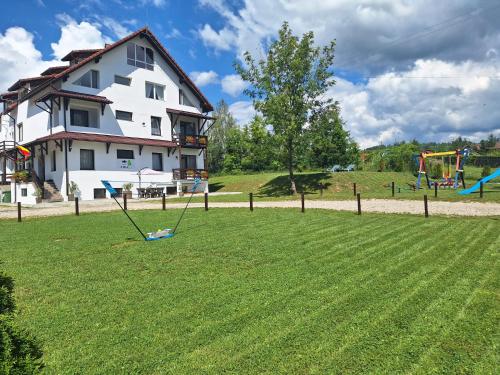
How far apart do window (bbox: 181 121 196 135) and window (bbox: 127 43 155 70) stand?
652 centimetres

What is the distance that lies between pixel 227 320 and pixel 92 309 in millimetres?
1867

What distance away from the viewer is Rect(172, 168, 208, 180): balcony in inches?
1396

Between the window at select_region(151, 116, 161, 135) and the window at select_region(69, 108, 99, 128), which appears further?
the window at select_region(151, 116, 161, 135)

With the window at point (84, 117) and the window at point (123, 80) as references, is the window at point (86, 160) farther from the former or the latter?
the window at point (123, 80)

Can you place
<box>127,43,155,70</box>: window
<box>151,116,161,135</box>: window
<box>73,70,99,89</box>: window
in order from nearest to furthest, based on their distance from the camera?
A: <box>73,70,99,89</box>: window → <box>127,43,155,70</box>: window → <box>151,116,161,135</box>: window

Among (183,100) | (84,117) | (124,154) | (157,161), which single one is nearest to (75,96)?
(84,117)

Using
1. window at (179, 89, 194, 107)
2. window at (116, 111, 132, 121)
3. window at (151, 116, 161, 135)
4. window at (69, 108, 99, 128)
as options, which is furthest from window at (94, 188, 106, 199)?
window at (179, 89, 194, 107)

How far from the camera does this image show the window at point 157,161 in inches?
1363

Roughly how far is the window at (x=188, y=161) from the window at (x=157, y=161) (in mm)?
3264

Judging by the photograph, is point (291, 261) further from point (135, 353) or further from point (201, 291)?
point (135, 353)

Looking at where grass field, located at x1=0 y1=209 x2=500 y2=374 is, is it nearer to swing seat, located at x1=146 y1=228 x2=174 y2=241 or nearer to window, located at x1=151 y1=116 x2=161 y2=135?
swing seat, located at x1=146 y1=228 x2=174 y2=241

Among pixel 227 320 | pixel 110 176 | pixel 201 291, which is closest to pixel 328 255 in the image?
pixel 201 291

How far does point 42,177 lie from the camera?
31.0 metres

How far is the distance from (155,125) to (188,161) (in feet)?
17.6
